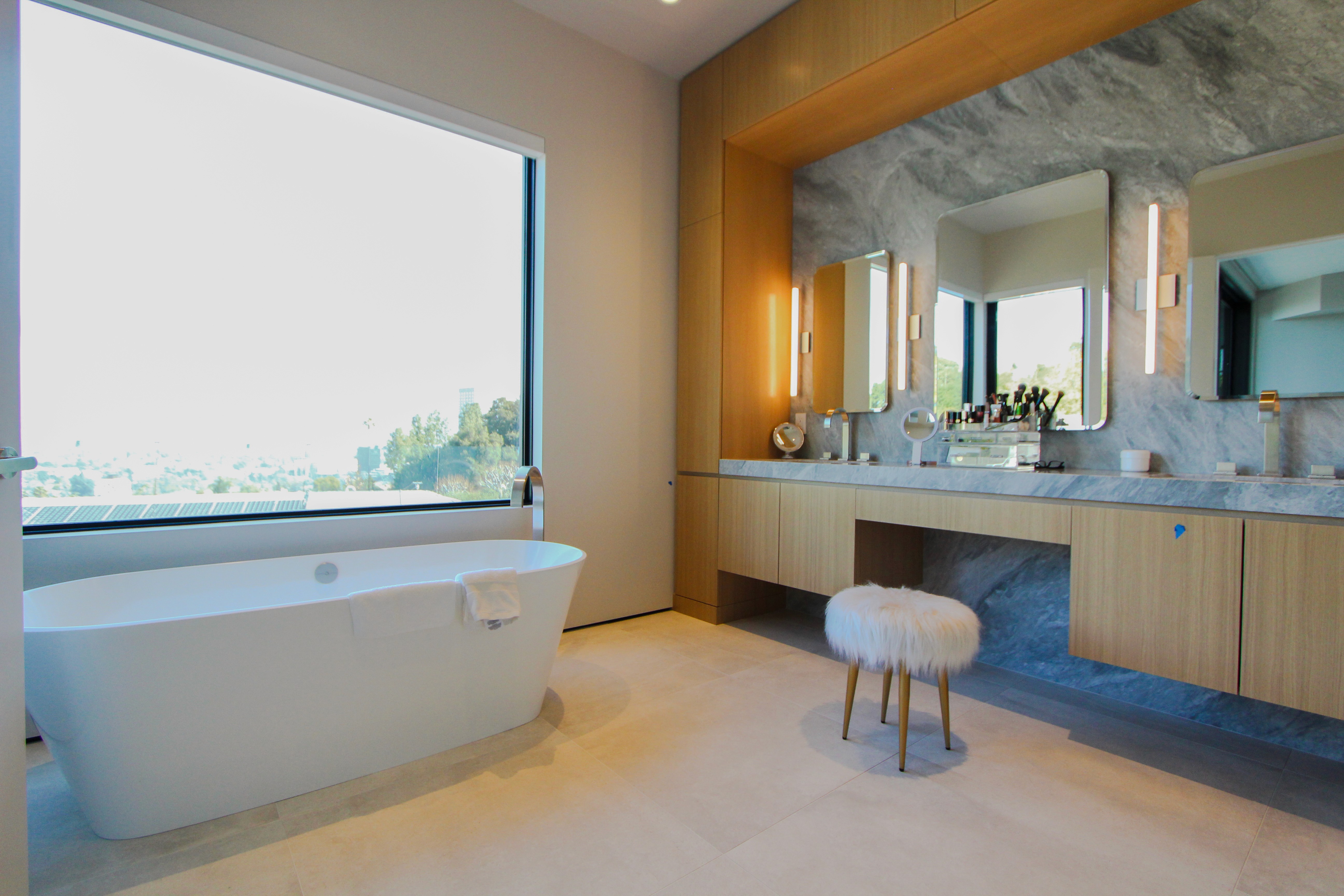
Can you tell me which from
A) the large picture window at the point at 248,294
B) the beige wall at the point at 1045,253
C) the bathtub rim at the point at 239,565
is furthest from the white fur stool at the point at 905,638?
the large picture window at the point at 248,294

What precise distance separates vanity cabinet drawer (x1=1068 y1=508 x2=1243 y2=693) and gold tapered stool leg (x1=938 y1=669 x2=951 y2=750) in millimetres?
495

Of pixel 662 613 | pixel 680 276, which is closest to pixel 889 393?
pixel 680 276

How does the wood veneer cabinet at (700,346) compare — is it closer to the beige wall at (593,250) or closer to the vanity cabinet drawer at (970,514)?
the beige wall at (593,250)

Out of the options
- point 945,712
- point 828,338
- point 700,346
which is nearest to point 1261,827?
point 945,712

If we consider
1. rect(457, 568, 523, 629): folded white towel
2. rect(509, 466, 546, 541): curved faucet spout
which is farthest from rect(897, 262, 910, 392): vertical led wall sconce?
rect(457, 568, 523, 629): folded white towel

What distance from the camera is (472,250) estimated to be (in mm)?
3215

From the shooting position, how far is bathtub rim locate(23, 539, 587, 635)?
1495 millimetres

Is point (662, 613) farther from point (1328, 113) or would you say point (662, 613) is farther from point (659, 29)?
point (1328, 113)

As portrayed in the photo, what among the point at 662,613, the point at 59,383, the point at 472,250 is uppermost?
the point at 472,250

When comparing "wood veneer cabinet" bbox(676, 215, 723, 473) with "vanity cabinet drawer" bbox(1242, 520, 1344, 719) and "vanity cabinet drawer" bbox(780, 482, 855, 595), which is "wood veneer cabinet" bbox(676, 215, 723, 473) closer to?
"vanity cabinet drawer" bbox(780, 482, 855, 595)

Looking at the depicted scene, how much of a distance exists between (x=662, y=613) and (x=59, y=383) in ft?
9.29

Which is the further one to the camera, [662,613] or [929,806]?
[662,613]

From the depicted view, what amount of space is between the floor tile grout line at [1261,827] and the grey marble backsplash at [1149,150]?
100 cm

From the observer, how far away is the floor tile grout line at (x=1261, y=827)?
1.47 meters
